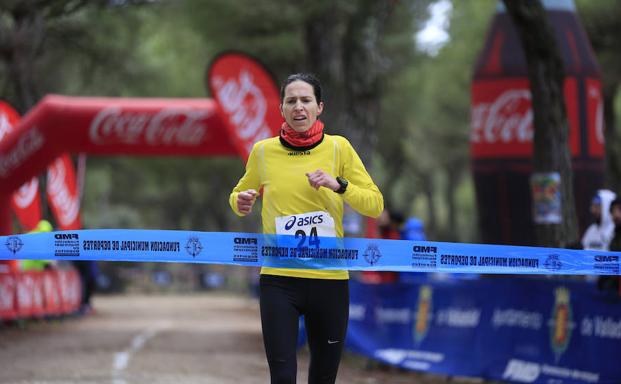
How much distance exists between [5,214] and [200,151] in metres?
3.38

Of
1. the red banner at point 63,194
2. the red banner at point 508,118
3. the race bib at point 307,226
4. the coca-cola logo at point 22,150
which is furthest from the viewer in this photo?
the red banner at point 63,194

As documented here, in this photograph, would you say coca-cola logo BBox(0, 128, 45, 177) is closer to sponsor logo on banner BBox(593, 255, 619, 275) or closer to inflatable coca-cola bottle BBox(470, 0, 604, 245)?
inflatable coca-cola bottle BBox(470, 0, 604, 245)

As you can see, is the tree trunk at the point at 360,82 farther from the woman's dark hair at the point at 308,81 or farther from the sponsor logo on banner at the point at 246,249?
the woman's dark hair at the point at 308,81

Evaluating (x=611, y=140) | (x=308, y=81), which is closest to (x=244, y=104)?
(x=308, y=81)

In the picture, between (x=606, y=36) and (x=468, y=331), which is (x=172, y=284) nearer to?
(x=606, y=36)

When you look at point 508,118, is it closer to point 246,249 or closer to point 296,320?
point 246,249

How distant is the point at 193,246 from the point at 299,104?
43.8 inches

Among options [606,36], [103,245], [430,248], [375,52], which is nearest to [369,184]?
[430,248]

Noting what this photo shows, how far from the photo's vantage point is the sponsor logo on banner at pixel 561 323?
9.56 metres

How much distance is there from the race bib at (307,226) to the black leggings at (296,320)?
197mm

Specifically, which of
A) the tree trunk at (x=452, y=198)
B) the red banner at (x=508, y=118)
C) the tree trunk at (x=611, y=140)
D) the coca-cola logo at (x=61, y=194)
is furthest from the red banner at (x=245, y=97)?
the tree trunk at (x=452, y=198)

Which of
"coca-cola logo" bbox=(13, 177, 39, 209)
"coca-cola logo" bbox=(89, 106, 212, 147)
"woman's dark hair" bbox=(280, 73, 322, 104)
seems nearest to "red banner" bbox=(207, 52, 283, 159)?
"coca-cola logo" bbox=(89, 106, 212, 147)

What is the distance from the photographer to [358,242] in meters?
5.69

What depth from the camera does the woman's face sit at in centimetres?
516
